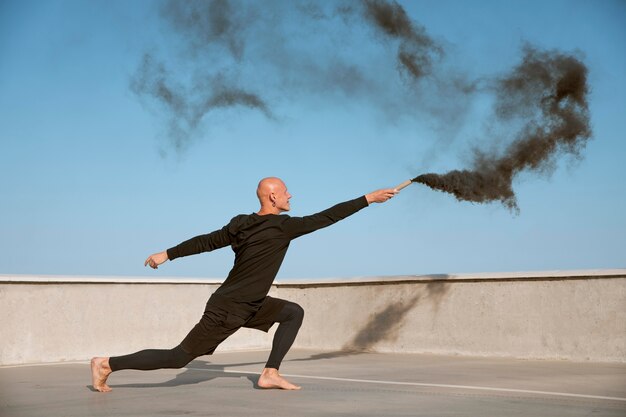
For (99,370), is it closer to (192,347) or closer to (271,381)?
(192,347)

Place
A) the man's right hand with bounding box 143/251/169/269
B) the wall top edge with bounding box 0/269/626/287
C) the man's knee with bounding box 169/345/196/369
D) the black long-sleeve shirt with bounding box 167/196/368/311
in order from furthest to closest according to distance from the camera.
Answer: the wall top edge with bounding box 0/269/626/287, the man's right hand with bounding box 143/251/169/269, the black long-sleeve shirt with bounding box 167/196/368/311, the man's knee with bounding box 169/345/196/369

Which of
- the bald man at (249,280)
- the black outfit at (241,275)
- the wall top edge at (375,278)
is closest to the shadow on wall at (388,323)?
the wall top edge at (375,278)

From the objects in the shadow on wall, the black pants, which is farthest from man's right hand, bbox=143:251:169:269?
the shadow on wall

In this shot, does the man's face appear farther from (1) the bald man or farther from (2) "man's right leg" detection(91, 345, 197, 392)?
(2) "man's right leg" detection(91, 345, 197, 392)

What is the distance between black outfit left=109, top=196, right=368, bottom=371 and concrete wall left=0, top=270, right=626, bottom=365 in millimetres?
4392

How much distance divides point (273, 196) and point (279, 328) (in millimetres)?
1092

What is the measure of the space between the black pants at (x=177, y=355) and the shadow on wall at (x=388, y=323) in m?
4.67

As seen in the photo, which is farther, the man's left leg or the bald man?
the man's left leg

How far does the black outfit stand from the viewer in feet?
21.1

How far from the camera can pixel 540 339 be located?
34.7 feet

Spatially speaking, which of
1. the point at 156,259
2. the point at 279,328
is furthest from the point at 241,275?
the point at 156,259

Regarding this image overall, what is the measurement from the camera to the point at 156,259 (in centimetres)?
667

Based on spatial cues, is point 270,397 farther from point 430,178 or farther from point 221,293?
point 430,178

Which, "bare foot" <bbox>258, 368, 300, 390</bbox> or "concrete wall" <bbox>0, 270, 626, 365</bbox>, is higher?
"concrete wall" <bbox>0, 270, 626, 365</bbox>
